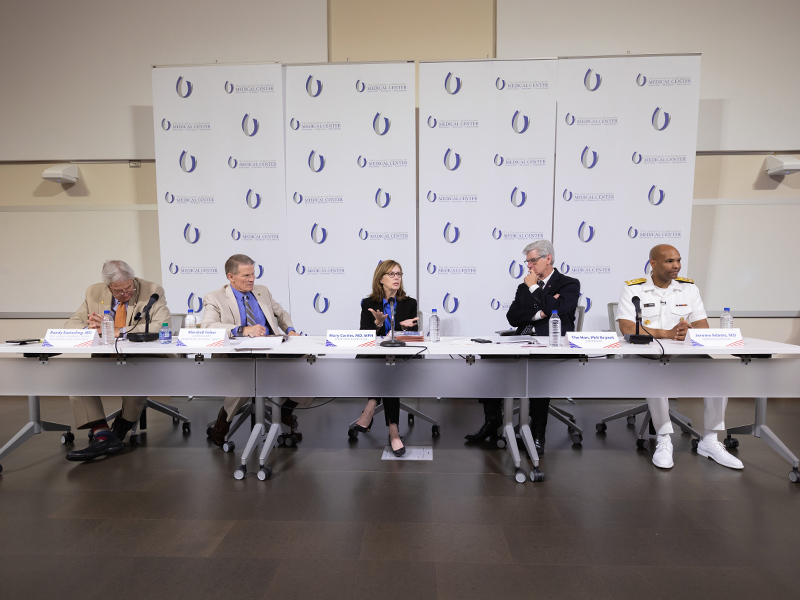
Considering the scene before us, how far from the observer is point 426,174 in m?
3.96

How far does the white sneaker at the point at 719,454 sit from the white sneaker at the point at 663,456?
27 centimetres

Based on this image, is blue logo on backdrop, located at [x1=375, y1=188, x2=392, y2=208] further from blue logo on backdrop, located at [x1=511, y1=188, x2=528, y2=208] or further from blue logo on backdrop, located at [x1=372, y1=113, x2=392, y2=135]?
blue logo on backdrop, located at [x1=511, y1=188, x2=528, y2=208]

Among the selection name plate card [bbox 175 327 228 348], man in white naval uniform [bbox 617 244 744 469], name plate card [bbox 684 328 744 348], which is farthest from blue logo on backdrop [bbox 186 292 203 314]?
name plate card [bbox 684 328 744 348]

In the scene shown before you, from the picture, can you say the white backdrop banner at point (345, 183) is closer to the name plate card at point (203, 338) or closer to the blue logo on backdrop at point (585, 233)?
the blue logo on backdrop at point (585, 233)

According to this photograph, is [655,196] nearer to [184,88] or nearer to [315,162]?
[315,162]

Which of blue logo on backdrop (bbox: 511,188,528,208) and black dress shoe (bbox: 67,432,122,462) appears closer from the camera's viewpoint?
black dress shoe (bbox: 67,432,122,462)

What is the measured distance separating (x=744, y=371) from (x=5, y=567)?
11.4ft

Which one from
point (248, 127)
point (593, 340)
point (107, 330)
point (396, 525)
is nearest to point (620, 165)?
point (593, 340)

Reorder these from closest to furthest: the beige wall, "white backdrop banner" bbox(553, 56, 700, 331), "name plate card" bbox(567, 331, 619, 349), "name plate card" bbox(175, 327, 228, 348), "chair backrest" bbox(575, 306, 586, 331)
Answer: "name plate card" bbox(567, 331, 619, 349) < "name plate card" bbox(175, 327, 228, 348) < "chair backrest" bbox(575, 306, 586, 331) < "white backdrop banner" bbox(553, 56, 700, 331) < the beige wall

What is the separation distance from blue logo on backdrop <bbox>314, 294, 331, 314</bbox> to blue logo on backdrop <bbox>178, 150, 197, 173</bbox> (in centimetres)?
161

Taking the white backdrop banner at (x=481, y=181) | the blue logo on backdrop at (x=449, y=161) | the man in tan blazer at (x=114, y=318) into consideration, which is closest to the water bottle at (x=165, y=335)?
the man in tan blazer at (x=114, y=318)

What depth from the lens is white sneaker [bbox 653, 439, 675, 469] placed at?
259cm

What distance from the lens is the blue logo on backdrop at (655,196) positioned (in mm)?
3836

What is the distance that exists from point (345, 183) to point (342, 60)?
54.0 inches
